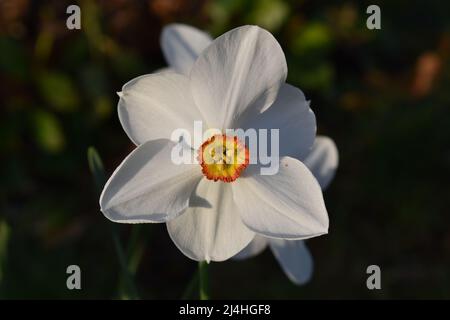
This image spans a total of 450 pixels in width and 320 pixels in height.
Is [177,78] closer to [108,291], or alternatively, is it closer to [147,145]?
[147,145]

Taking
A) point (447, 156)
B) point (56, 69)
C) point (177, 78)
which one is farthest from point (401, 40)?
point (177, 78)

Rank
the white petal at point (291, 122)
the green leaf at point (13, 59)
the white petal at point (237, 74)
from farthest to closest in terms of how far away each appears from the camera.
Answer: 1. the green leaf at point (13, 59)
2. the white petal at point (291, 122)
3. the white petal at point (237, 74)

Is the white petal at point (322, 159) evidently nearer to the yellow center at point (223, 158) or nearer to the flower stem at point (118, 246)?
the yellow center at point (223, 158)

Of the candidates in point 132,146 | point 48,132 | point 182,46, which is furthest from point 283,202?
point 48,132

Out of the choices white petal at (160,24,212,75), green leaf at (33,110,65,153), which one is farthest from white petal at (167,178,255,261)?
green leaf at (33,110,65,153)

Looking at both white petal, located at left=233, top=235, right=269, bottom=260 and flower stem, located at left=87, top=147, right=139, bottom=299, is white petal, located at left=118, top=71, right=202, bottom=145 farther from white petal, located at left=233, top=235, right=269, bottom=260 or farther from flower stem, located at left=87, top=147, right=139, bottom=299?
white petal, located at left=233, top=235, right=269, bottom=260

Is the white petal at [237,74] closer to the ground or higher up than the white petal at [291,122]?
higher up

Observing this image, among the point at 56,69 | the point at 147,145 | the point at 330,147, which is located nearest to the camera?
the point at 147,145

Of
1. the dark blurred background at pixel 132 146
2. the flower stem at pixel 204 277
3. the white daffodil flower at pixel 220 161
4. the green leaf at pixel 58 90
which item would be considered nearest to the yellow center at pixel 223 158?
the white daffodil flower at pixel 220 161
